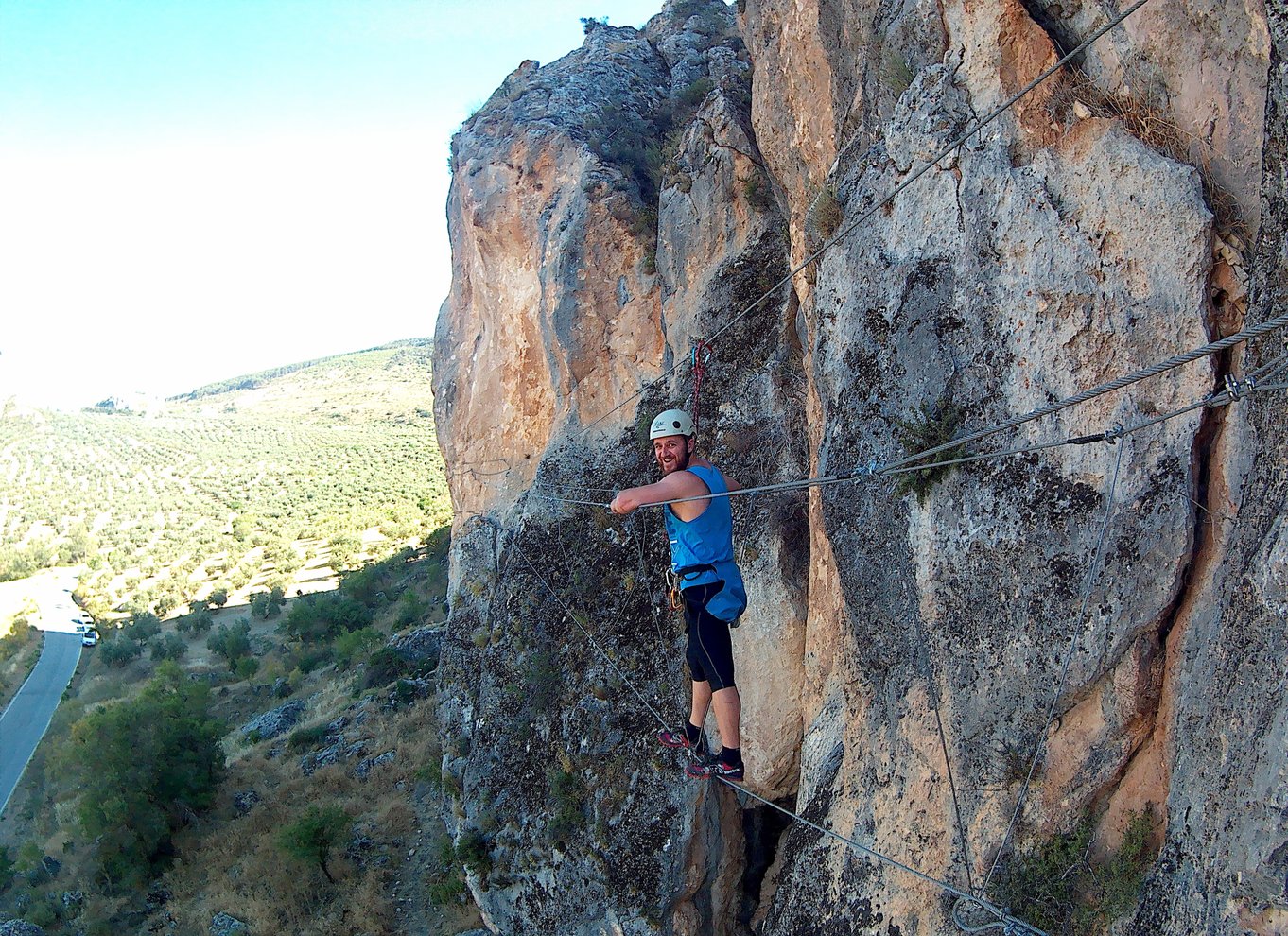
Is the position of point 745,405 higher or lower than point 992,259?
lower

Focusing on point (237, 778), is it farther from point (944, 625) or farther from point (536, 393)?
point (944, 625)

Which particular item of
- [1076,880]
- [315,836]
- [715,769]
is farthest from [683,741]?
[315,836]

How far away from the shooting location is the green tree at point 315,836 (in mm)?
14055

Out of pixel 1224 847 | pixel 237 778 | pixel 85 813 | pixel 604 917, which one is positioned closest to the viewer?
pixel 1224 847

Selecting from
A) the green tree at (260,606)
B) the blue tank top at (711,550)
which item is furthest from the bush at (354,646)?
the blue tank top at (711,550)

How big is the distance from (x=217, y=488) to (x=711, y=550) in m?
67.3

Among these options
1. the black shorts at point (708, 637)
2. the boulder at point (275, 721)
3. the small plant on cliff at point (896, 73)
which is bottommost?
the boulder at point (275, 721)

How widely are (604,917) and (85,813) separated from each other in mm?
14772

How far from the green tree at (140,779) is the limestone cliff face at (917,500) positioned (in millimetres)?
10382

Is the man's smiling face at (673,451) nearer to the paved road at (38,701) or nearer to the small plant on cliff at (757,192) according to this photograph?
Result: the small plant on cliff at (757,192)

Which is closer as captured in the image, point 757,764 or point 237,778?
point 757,764

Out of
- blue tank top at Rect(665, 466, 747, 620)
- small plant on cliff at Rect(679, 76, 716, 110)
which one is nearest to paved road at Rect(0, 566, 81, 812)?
small plant on cliff at Rect(679, 76, 716, 110)

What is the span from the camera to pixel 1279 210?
3672mm

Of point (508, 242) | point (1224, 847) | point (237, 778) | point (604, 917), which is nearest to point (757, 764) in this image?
point (604, 917)
